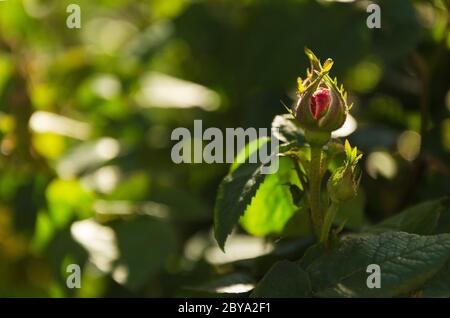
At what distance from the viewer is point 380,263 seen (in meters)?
0.75

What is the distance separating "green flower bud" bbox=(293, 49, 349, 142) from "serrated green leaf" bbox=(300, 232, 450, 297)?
12 cm

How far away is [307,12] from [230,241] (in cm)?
41

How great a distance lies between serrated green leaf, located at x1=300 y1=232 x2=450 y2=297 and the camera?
2.34 ft

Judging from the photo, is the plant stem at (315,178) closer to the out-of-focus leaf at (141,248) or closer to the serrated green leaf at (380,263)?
the serrated green leaf at (380,263)

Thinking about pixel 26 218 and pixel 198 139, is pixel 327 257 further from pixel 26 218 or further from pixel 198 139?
pixel 198 139

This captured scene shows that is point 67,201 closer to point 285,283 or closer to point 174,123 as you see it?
point 174,123

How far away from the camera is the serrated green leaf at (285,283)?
0.76m

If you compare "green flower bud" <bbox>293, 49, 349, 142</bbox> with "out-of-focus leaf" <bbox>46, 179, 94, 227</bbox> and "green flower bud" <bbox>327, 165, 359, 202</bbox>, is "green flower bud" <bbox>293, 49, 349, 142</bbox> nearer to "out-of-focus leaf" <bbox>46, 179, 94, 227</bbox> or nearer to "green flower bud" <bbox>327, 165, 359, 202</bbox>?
"green flower bud" <bbox>327, 165, 359, 202</bbox>

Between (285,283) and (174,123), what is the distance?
0.91 m

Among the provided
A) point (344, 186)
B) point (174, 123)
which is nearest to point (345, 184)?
point (344, 186)

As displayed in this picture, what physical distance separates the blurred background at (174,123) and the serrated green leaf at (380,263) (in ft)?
0.40

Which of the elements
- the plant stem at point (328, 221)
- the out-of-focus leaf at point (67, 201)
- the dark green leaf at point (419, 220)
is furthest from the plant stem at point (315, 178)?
the out-of-focus leaf at point (67, 201)

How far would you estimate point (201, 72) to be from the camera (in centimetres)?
171

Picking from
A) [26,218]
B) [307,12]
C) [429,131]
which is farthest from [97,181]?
[429,131]
